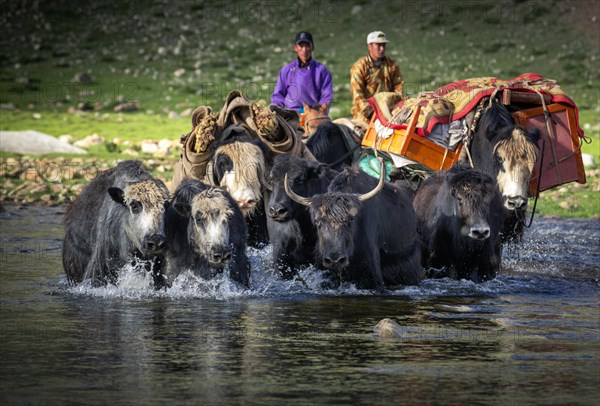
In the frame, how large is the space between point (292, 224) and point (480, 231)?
164 cm

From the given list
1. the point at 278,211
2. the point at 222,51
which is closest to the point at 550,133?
the point at 278,211

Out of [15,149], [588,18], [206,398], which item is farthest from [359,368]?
[588,18]

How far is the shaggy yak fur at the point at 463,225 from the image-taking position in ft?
37.8

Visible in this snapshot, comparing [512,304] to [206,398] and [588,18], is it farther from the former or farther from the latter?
[588,18]

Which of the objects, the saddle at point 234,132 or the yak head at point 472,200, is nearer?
the yak head at point 472,200

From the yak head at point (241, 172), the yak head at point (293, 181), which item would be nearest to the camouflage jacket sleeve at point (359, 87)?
the yak head at point (293, 181)

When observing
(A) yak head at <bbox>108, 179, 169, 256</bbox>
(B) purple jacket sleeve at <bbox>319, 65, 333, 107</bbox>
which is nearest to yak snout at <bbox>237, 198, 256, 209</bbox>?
(A) yak head at <bbox>108, 179, 169, 256</bbox>

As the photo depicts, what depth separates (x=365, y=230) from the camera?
36.6 ft

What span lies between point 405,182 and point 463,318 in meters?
3.83

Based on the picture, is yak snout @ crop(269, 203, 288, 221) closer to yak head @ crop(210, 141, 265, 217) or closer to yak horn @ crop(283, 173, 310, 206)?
yak horn @ crop(283, 173, 310, 206)

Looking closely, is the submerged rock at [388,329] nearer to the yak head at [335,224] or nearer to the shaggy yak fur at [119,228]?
the yak head at [335,224]

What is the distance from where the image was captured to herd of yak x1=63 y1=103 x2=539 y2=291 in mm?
10609

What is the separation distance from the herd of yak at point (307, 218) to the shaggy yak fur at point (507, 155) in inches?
0.5

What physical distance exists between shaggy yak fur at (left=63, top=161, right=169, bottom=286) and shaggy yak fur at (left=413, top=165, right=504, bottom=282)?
8.69 feet
